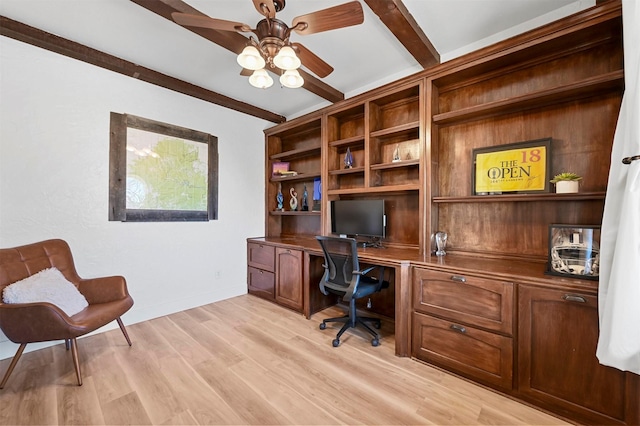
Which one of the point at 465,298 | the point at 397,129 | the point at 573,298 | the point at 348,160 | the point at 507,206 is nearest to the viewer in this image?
the point at 573,298

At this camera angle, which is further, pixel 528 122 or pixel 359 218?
pixel 359 218

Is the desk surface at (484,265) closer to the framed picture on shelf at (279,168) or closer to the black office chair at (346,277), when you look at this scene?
the black office chair at (346,277)

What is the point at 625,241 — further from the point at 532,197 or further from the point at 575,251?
the point at 532,197

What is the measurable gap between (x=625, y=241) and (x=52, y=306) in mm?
3316

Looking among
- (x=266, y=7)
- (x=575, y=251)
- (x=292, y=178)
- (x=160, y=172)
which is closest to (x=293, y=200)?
(x=292, y=178)

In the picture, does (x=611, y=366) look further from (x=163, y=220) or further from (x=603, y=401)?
(x=163, y=220)

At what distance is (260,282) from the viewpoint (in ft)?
11.7

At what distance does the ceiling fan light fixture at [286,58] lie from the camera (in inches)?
65.0

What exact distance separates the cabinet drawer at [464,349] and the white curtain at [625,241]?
1.59 feet

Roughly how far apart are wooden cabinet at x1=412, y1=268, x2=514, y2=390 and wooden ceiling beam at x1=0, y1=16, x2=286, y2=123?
10.2 ft

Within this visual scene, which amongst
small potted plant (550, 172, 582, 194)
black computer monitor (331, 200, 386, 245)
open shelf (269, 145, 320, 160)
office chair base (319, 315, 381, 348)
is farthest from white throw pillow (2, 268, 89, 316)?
small potted plant (550, 172, 582, 194)

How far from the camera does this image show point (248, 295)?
12.2 feet

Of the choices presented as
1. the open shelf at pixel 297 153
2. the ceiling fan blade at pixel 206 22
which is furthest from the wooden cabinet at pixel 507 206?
the ceiling fan blade at pixel 206 22

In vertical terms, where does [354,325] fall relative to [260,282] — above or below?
below
